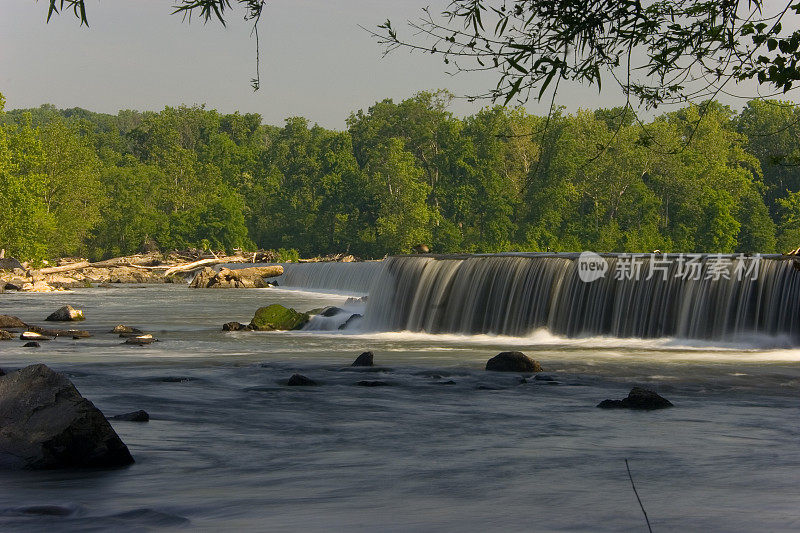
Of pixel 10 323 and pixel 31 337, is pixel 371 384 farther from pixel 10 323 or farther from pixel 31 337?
pixel 10 323

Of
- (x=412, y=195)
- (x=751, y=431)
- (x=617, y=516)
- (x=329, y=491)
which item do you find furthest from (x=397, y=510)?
(x=412, y=195)

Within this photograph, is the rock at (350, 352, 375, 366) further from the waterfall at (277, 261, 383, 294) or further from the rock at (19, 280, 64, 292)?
the rock at (19, 280, 64, 292)

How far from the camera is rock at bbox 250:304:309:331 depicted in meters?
27.1

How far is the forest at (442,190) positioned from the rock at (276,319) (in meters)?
36.4

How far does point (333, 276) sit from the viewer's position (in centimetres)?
5591

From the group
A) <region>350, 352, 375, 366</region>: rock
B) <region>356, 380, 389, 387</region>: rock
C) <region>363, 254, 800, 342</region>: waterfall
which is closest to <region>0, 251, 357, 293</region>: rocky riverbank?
<region>363, 254, 800, 342</region>: waterfall

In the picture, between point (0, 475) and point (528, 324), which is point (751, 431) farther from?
point (528, 324)

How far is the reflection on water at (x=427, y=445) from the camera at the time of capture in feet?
23.7

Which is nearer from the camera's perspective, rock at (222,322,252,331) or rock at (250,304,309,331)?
rock at (222,322,252,331)

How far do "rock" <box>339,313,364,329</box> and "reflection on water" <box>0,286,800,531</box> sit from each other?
7366 millimetres

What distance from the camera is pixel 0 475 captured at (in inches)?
324

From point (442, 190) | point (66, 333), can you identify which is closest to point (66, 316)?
point (66, 333)

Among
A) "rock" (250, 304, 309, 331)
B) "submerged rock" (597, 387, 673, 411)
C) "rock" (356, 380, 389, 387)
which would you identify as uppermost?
"submerged rock" (597, 387, 673, 411)

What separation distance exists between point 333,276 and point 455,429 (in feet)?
147
